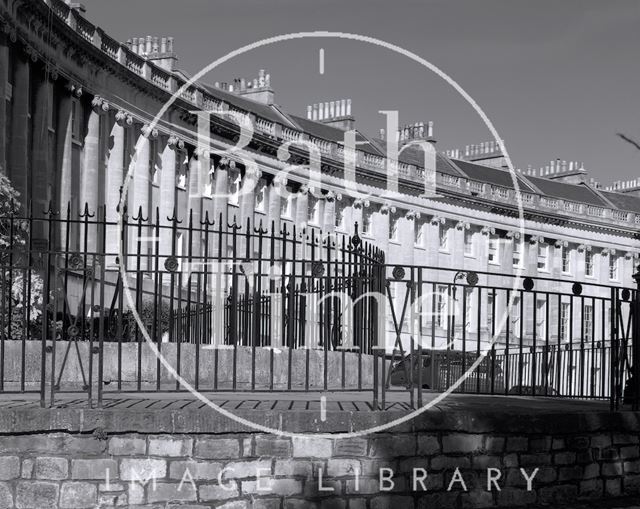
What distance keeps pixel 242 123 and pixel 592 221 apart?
95.6 ft

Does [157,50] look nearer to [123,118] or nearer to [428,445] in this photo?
[123,118]

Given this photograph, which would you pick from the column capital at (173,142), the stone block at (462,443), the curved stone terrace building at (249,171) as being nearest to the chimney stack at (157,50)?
the curved stone terrace building at (249,171)

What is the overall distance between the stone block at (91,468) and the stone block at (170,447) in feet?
1.18

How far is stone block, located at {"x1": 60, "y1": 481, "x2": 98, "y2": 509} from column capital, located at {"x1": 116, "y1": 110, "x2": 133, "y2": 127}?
97.4ft

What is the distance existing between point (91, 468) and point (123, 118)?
98.0 ft

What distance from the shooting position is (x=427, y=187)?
61.2 metres

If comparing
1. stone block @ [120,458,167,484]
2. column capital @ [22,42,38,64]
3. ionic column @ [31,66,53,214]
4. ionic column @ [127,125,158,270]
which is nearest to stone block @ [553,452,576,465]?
stone block @ [120,458,167,484]

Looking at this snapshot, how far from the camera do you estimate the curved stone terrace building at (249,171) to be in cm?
3219

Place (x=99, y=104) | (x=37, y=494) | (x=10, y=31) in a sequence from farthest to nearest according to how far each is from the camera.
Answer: (x=99, y=104), (x=10, y=31), (x=37, y=494)

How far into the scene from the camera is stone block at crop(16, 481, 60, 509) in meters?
9.14

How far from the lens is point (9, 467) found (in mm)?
9156

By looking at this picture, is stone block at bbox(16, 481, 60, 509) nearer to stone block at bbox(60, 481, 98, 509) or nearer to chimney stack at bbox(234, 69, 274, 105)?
stone block at bbox(60, 481, 98, 509)

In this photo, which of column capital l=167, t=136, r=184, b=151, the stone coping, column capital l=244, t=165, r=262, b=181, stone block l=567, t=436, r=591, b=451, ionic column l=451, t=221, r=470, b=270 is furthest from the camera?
ionic column l=451, t=221, r=470, b=270

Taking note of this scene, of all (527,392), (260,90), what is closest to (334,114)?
(260,90)
